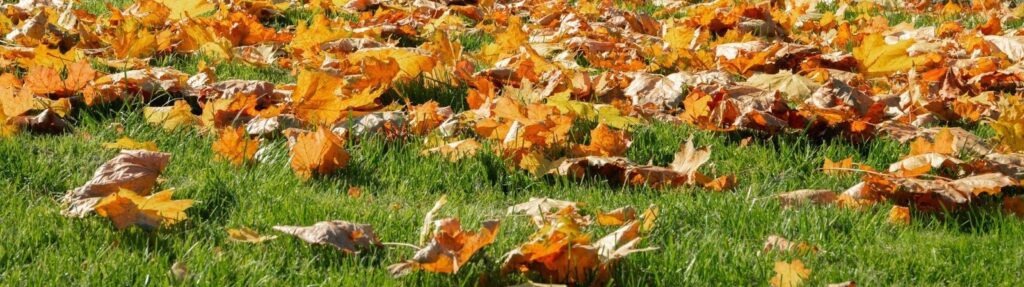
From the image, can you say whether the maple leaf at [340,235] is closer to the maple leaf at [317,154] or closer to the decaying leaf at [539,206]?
the decaying leaf at [539,206]

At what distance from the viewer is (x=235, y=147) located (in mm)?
→ 2996

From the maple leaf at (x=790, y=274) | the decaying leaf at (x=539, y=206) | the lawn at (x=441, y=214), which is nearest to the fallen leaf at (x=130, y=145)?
the lawn at (x=441, y=214)

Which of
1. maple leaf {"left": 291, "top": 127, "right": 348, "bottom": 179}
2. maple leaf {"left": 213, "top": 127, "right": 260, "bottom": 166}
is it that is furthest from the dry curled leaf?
maple leaf {"left": 213, "top": 127, "right": 260, "bottom": 166}

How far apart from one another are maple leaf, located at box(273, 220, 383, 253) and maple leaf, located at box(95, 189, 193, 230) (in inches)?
10.1

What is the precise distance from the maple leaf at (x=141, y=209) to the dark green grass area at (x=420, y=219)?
3 centimetres

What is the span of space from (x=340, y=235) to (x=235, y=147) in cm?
82

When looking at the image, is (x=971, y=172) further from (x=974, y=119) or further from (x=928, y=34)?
(x=928, y=34)

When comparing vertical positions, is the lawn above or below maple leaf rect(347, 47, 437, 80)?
above

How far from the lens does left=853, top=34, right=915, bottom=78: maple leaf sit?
13.9 ft

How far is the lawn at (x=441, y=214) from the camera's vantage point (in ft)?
7.17

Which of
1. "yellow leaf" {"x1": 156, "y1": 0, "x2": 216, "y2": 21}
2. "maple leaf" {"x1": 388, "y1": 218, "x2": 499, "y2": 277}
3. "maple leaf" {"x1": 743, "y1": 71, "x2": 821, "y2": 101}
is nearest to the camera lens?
"maple leaf" {"x1": 388, "y1": 218, "x2": 499, "y2": 277}

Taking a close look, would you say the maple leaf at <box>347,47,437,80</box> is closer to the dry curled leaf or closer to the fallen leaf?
the fallen leaf

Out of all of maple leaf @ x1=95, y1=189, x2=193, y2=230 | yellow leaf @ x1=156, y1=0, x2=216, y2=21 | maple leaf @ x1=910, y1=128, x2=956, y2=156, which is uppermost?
maple leaf @ x1=95, y1=189, x2=193, y2=230

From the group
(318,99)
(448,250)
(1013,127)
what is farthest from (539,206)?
(1013,127)
